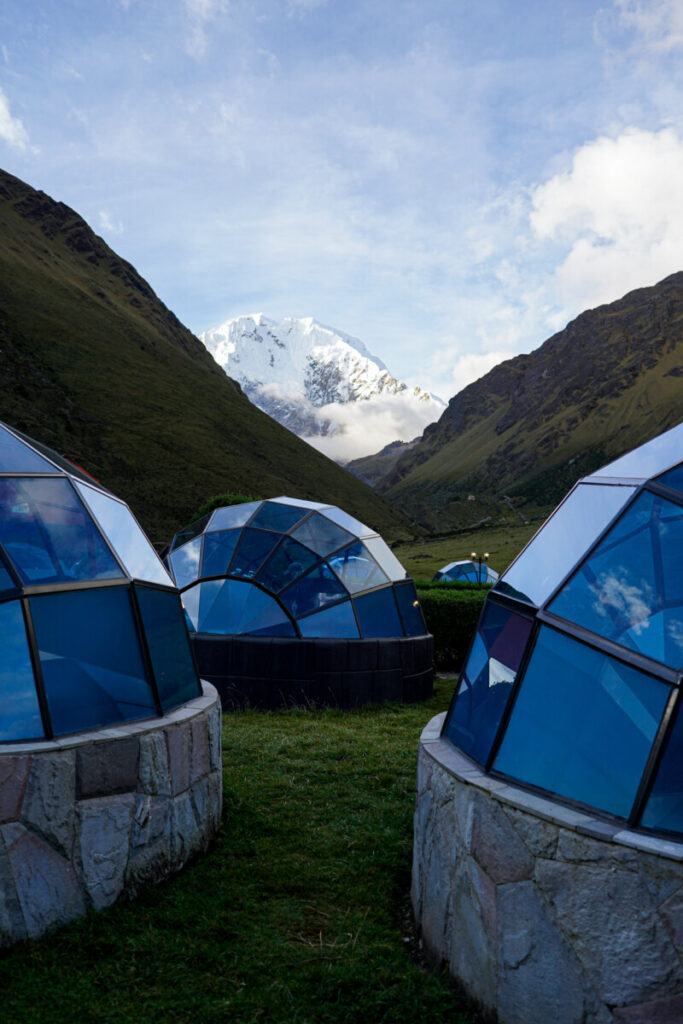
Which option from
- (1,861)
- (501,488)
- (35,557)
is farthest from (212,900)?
(501,488)

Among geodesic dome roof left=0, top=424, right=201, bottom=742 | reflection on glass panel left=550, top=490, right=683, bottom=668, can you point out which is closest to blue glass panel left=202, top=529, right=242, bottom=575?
geodesic dome roof left=0, top=424, right=201, bottom=742

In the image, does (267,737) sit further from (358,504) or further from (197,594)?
(358,504)

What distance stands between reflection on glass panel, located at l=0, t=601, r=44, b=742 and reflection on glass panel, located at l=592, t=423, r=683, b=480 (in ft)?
14.8

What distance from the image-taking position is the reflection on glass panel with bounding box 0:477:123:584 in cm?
518

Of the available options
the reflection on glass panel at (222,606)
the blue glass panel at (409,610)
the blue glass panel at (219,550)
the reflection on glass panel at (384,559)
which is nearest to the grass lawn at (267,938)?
the reflection on glass panel at (222,606)

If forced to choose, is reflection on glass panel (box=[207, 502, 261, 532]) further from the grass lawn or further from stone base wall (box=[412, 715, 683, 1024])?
stone base wall (box=[412, 715, 683, 1024])

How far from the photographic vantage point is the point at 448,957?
4113mm

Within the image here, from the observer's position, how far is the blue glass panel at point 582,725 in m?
3.64

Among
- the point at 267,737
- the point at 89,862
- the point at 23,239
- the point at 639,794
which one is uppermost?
the point at 23,239

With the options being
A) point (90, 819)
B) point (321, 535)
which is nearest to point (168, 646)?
point (90, 819)

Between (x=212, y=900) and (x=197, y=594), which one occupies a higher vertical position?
(x=197, y=594)

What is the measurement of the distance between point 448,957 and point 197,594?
378 inches

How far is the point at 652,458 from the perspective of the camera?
16.6 ft

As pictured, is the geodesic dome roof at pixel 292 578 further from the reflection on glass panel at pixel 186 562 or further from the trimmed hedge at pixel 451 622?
the trimmed hedge at pixel 451 622
